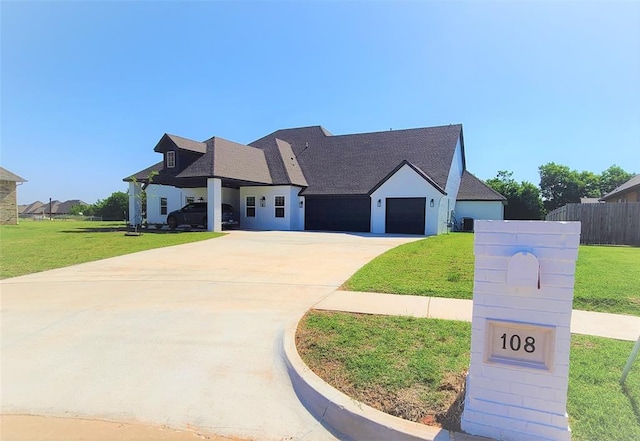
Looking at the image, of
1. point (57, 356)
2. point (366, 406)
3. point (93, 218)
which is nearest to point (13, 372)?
point (57, 356)

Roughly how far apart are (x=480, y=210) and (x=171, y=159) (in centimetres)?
2241

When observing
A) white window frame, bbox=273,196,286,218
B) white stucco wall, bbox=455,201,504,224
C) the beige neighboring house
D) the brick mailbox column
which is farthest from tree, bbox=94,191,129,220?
the brick mailbox column

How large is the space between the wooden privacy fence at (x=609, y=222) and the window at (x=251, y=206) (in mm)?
19587

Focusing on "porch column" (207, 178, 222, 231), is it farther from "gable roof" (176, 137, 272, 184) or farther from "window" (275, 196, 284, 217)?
"window" (275, 196, 284, 217)

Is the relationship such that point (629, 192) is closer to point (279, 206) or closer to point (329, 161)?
point (329, 161)

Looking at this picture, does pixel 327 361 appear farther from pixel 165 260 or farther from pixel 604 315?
pixel 165 260

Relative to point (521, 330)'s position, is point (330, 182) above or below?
above

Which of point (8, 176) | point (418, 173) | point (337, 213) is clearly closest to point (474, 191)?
point (418, 173)

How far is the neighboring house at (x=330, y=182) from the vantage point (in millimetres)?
22531

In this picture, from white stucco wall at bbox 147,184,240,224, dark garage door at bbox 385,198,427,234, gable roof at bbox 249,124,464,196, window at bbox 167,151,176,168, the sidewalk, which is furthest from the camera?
white stucco wall at bbox 147,184,240,224

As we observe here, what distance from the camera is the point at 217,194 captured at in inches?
869

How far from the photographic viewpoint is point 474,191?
2798cm

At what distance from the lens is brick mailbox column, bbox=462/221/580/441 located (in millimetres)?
2641

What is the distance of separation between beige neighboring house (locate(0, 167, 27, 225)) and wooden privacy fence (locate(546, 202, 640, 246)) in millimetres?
41631
